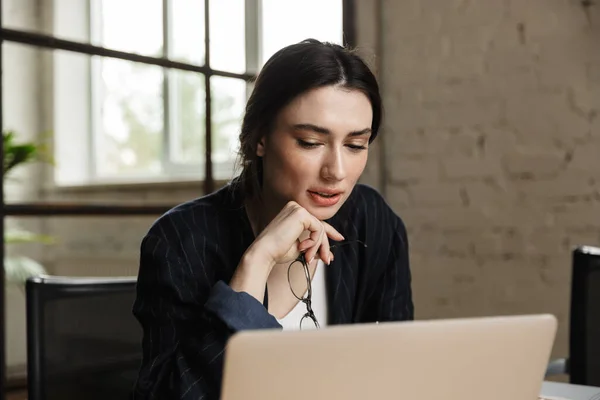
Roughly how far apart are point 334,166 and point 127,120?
116 inches

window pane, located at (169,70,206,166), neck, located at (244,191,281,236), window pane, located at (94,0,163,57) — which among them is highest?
window pane, located at (94,0,163,57)

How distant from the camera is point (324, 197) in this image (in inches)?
47.6

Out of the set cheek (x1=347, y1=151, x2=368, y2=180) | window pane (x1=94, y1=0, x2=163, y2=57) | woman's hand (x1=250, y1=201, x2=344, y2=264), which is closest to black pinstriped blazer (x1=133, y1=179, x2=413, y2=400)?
woman's hand (x1=250, y1=201, x2=344, y2=264)

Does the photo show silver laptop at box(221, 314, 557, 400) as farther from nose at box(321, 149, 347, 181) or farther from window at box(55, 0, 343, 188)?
window at box(55, 0, 343, 188)

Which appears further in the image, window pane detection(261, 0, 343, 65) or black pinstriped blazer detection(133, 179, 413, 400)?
window pane detection(261, 0, 343, 65)

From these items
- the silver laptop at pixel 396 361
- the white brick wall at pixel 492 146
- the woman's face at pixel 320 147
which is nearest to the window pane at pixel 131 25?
the white brick wall at pixel 492 146

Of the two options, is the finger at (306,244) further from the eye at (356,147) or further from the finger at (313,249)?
the eye at (356,147)

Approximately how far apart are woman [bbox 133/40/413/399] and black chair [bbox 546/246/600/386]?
0.33 metres

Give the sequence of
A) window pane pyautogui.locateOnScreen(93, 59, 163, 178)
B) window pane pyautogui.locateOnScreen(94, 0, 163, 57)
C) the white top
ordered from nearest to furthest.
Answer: the white top, window pane pyautogui.locateOnScreen(94, 0, 163, 57), window pane pyautogui.locateOnScreen(93, 59, 163, 178)

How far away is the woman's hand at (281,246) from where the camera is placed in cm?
104

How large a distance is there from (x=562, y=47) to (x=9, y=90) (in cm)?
286

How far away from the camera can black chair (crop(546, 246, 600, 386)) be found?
4.64 feet

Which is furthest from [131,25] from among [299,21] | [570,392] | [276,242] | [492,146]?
[570,392]

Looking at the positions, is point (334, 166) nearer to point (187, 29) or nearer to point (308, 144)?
point (308, 144)
